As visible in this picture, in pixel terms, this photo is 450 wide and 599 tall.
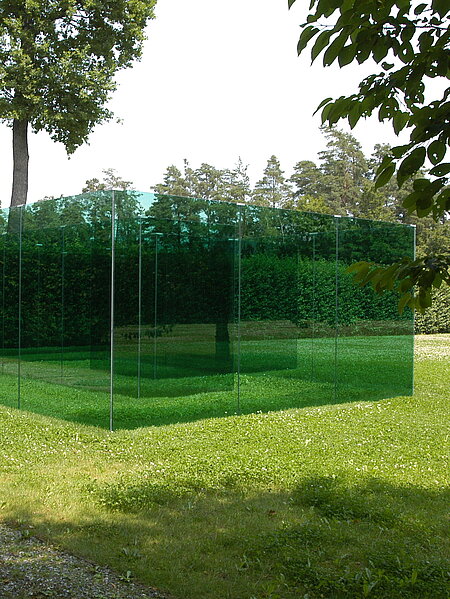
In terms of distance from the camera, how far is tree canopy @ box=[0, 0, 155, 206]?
18.3m

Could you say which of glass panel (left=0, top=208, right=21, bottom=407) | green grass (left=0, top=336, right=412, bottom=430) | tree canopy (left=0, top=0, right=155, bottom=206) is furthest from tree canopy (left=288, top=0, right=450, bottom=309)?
tree canopy (left=0, top=0, right=155, bottom=206)

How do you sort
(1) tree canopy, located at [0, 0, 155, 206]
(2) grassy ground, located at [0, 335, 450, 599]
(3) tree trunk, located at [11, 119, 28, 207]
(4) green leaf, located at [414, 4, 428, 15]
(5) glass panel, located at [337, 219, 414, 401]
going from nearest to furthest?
(4) green leaf, located at [414, 4, 428, 15] < (2) grassy ground, located at [0, 335, 450, 599] < (5) glass panel, located at [337, 219, 414, 401] < (1) tree canopy, located at [0, 0, 155, 206] < (3) tree trunk, located at [11, 119, 28, 207]

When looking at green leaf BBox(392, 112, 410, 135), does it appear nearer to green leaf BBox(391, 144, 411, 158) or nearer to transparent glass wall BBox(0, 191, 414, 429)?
green leaf BBox(391, 144, 411, 158)

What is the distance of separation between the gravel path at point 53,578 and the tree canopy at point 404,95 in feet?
8.91

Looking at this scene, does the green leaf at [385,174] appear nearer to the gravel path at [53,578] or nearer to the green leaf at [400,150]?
the green leaf at [400,150]

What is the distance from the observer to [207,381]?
10188mm

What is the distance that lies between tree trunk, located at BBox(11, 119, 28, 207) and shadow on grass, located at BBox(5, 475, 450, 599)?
1432 centimetres

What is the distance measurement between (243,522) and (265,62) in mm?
35391

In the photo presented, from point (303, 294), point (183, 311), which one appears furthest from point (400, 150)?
point (303, 294)

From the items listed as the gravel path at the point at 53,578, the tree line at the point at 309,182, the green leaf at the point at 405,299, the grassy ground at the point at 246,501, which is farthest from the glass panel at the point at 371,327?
the tree line at the point at 309,182

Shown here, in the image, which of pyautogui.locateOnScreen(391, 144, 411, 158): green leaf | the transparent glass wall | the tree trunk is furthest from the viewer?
the tree trunk

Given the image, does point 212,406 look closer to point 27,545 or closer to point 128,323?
point 128,323

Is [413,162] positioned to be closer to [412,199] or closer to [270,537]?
[412,199]

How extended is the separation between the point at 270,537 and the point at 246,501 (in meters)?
1.05
